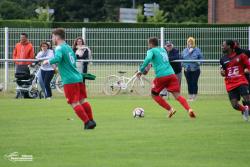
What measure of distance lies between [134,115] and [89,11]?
57696mm

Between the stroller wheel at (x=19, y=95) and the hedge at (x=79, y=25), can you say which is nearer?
the stroller wheel at (x=19, y=95)

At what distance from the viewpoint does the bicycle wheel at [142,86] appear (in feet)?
93.9

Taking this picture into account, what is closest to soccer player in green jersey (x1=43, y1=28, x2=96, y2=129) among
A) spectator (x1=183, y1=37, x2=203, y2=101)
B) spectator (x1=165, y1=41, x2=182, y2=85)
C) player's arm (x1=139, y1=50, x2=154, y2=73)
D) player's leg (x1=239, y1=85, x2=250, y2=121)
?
player's arm (x1=139, y1=50, x2=154, y2=73)

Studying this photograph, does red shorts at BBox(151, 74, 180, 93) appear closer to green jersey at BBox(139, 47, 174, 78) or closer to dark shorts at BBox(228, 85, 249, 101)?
green jersey at BBox(139, 47, 174, 78)

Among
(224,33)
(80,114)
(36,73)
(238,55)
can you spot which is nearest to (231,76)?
(238,55)

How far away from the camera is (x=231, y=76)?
1873 cm

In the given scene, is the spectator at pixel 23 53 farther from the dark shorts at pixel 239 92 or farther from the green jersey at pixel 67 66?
the green jersey at pixel 67 66

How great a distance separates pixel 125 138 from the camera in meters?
15.2

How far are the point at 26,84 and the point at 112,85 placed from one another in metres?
2.96

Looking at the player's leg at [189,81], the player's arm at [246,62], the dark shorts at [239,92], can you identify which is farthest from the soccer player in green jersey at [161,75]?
the player's leg at [189,81]

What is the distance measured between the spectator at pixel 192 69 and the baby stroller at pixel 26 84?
4.58 metres

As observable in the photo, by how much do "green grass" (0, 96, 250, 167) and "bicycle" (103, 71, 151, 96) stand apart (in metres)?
5.54

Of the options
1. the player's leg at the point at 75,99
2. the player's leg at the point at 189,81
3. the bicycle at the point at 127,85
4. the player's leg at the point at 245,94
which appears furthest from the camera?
the bicycle at the point at 127,85

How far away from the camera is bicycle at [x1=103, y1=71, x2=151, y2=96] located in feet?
93.9
